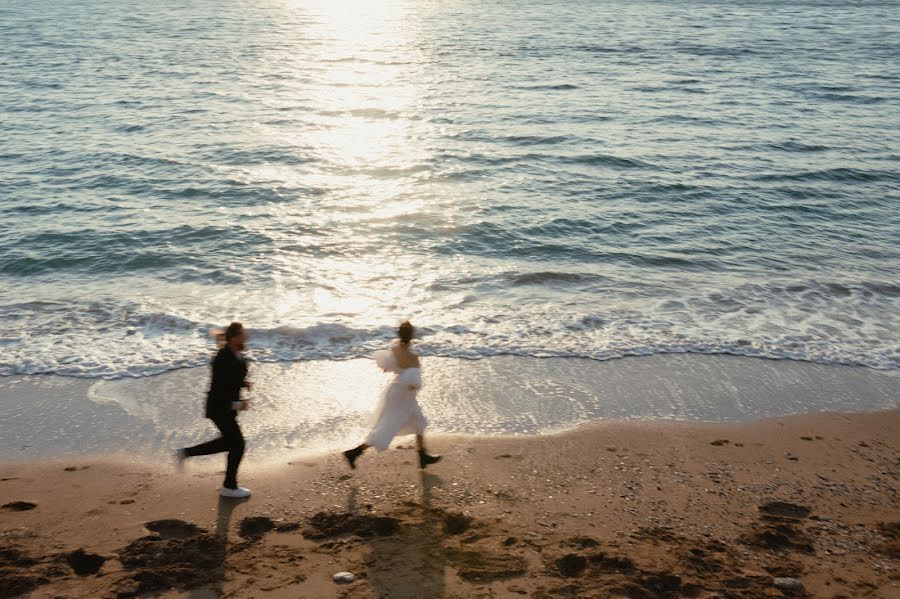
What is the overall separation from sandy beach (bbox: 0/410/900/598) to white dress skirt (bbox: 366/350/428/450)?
0.38m

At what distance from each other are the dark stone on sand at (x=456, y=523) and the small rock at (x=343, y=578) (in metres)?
0.93

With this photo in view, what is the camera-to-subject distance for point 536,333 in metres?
11.4

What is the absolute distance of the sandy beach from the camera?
6.02 metres

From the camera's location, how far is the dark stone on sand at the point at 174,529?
6621mm

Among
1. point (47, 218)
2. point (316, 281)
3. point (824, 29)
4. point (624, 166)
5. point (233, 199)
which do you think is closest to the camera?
point (316, 281)

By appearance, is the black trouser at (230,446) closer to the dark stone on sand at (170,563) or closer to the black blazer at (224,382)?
the black blazer at (224,382)

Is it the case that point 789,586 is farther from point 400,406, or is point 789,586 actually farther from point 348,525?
point 400,406

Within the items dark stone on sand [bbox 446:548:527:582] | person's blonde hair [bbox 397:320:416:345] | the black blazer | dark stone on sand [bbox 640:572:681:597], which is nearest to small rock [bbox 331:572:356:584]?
dark stone on sand [bbox 446:548:527:582]

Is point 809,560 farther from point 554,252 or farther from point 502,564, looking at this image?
point 554,252

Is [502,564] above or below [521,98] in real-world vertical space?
below

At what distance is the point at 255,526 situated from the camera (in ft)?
22.2

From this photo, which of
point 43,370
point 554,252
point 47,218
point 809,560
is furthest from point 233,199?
point 809,560

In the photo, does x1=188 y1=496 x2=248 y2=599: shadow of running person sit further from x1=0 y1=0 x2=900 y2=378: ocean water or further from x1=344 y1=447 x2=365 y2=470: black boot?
x1=0 y1=0 x2=900 y2=378: ocean water

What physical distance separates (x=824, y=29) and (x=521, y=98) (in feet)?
78.7
